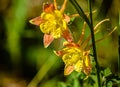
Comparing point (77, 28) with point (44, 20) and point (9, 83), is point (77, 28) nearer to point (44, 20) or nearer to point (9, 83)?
point (44, 20)

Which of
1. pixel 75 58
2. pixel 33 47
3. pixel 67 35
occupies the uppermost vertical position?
pixel 67 35

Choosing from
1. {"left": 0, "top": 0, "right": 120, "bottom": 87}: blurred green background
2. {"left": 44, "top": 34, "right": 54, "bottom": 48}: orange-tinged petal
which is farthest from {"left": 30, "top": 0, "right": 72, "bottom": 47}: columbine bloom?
{"left": 0, "top": 0, "right": 120, "bottom": 87}: blurred green background

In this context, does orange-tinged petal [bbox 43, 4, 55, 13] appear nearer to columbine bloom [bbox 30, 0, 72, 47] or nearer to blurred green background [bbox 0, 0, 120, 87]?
columbine bloom [bbox 30, 0, 72, 47]

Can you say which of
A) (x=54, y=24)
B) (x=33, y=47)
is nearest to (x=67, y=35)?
(x=54, y=24)

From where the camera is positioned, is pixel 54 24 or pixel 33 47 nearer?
pixel 54 24

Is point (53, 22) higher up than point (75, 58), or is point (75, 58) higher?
point (53, 22)

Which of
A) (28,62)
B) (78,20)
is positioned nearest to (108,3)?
(78,20)

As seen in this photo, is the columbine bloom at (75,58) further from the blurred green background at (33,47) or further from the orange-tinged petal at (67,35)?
the blurred green background at (33,47)

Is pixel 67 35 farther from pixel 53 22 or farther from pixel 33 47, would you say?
pixel 33 47
